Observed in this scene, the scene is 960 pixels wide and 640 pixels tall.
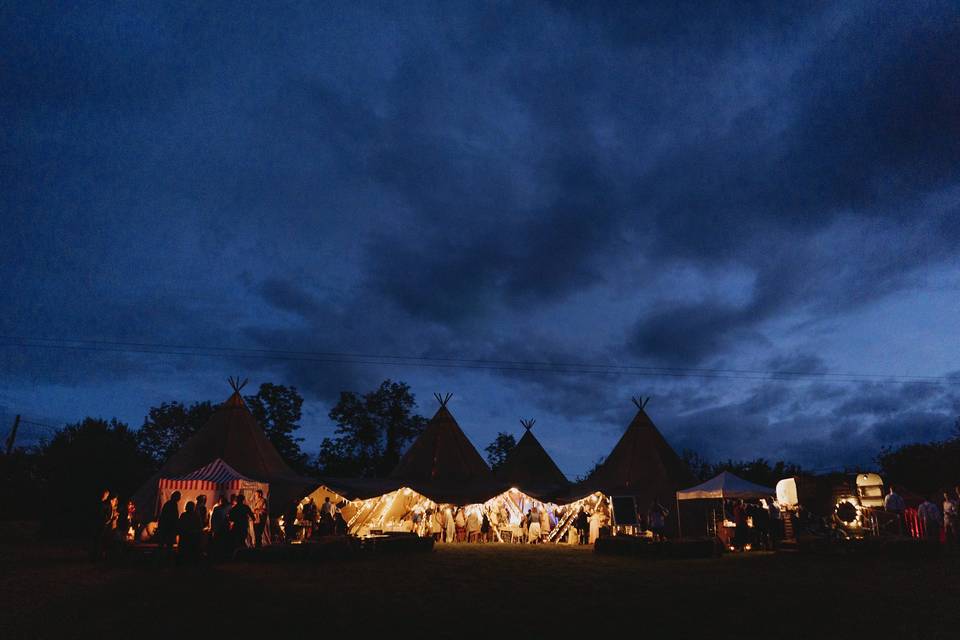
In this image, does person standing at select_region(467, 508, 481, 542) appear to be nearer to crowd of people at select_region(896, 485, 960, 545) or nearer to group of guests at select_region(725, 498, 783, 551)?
group of guests at select_region(725, 498, 783, 551)

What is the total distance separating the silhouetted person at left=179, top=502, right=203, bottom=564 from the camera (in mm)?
12797

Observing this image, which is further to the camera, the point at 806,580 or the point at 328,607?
the point at 806,580

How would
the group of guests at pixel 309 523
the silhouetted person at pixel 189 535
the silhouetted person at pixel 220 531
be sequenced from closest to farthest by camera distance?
1. the silhouetted person at pixel 189 535
2. the silhouetted person at pixel 220 531
3. the group of guests at pixel 309 523

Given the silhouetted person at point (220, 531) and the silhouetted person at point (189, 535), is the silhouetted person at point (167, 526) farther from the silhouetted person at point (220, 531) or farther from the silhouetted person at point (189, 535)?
the silhouetted person at point (220, 531)

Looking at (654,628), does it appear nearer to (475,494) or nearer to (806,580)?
(806,580)

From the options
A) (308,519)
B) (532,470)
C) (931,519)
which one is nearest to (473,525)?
(532,470)

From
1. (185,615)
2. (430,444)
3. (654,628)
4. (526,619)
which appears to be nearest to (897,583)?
(654,628)

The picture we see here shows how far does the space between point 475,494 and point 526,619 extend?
17.4 m

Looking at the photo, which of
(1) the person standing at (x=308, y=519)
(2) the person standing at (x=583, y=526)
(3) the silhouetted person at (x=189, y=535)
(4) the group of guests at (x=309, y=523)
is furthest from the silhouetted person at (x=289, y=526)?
(2) the person standing at (x=583, y=526)

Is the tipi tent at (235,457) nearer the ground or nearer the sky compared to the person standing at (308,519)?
nearer the sky

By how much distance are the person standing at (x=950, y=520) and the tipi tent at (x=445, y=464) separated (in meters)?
14.5

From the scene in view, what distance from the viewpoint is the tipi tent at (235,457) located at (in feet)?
72.4

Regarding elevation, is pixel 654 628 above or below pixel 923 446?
below

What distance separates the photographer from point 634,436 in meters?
26.8
